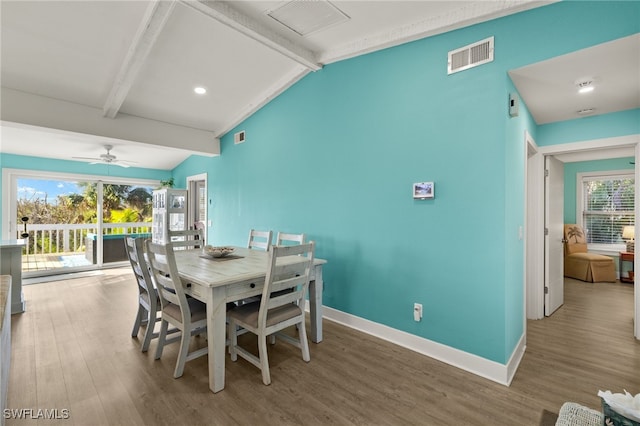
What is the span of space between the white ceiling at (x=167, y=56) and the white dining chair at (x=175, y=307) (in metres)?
2.07

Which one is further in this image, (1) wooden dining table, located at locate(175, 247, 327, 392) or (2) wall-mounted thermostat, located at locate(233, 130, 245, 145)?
(2) wall-mounted thermostat, located at locate(233, 130, 245, 145)

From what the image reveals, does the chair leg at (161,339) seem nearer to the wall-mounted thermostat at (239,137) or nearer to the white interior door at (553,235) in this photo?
the wall-mounted thermostat at (239,137)

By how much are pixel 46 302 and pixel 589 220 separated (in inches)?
382

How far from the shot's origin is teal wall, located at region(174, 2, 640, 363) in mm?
2262

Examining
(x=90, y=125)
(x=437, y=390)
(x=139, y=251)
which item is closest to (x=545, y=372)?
(x=437, y=390)

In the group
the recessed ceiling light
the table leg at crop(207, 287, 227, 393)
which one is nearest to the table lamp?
the recessed ceiling light

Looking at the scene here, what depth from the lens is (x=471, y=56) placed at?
7.89ft

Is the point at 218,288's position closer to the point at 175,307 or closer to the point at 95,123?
the point at 175,307

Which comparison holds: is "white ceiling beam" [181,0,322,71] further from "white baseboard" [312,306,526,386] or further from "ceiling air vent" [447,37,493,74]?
"white baseboard" [312,306,526,386]

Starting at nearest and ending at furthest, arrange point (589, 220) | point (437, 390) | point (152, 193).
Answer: point (437, 390), point (589, 220), point (152, 193)

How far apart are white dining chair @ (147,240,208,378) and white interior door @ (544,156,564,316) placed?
3.92 metres

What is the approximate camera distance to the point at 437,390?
2.14 meters

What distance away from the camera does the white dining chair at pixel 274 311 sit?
2.21m

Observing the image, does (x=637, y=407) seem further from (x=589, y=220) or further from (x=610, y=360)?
(x=589, y=220)
